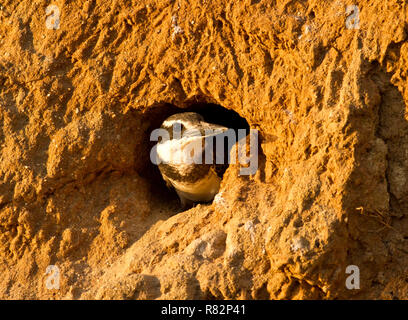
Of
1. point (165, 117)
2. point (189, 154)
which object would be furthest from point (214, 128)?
point (165, 117)

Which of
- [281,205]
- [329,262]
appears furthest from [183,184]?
[329,262]

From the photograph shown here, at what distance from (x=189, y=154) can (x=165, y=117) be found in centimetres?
29

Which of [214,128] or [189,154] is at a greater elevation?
[214,128]

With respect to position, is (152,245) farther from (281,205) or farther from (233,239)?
(281,205)

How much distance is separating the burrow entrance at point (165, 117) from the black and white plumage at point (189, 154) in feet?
0.17

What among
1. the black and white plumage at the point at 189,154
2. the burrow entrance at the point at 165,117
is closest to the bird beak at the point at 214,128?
the black and white plumage at the point at 189,154

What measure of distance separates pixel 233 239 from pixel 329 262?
19.2 inches

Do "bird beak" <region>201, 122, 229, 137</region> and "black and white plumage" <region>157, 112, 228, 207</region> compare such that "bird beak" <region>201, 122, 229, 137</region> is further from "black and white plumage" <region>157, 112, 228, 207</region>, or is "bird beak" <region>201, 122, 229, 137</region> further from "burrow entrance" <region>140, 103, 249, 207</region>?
"burrow entrance" <region>140, 103, 249, 207</region>

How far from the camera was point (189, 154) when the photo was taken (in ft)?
12.5

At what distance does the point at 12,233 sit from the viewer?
3670mm

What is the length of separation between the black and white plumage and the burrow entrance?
2.1 inches

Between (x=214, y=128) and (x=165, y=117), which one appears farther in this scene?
(x=165, y=117)

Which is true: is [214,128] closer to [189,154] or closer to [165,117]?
[189,154]

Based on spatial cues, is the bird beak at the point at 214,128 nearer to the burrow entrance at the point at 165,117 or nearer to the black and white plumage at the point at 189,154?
the black and white plumage at the point at 189,154
